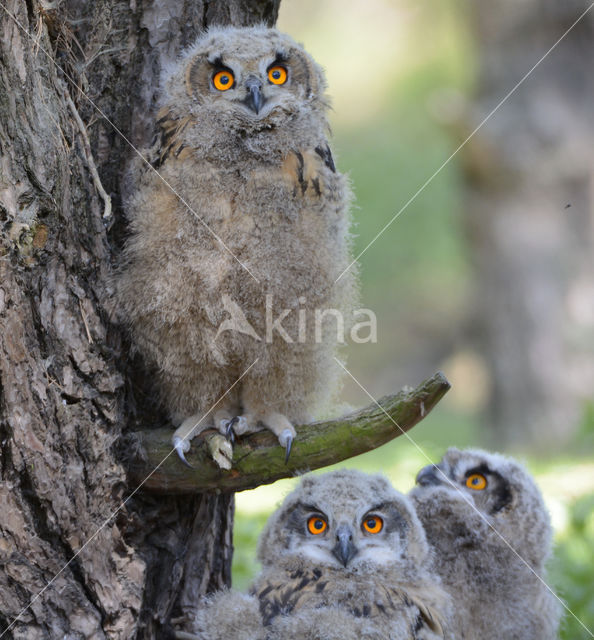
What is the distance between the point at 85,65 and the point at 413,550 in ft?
6.49

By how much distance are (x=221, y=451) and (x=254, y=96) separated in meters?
1.15

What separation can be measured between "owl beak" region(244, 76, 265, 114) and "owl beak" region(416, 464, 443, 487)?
5.15 ft

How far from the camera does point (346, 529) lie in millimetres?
2812

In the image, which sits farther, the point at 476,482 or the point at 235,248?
the point at 476,482

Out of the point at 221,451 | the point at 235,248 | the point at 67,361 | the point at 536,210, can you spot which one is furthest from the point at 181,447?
the point at 536,210

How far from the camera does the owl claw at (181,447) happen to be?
247 centimetres

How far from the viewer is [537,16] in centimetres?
789

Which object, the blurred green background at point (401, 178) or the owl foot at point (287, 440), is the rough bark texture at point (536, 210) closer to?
the blurred green background at point (401, 178)

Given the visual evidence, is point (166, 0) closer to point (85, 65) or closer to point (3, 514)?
point (85, 65)

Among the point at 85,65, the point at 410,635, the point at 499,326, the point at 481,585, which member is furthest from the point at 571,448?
the point at 85,65

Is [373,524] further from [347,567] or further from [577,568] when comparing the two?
[577,568]

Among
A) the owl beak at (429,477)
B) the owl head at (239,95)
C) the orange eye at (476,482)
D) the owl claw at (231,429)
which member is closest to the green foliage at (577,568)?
the orange eye at (476,482)

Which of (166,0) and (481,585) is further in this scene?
(481,585)

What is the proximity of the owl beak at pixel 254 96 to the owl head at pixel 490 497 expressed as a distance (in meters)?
1.54
